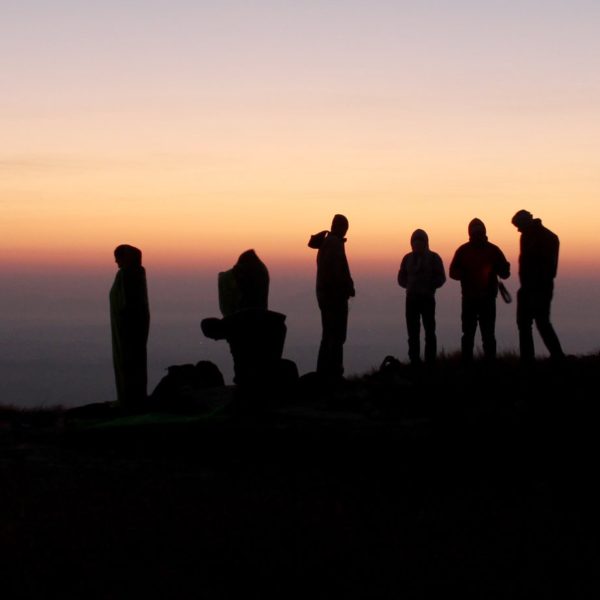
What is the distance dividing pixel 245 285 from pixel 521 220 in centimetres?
337

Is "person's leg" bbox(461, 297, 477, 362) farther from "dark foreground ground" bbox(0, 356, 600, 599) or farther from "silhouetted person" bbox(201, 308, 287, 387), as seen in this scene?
"silhouetted person" bbox(201, 308, 287, 387)

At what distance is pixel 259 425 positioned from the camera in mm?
12094

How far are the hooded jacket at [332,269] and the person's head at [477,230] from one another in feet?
5.40

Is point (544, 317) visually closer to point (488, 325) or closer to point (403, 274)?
point (488, 325)

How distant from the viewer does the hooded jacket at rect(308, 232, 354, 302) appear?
1592cm

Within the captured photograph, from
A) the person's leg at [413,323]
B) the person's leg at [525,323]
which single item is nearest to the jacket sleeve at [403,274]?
the person's leg at [413,323]

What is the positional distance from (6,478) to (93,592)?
3.36 metres

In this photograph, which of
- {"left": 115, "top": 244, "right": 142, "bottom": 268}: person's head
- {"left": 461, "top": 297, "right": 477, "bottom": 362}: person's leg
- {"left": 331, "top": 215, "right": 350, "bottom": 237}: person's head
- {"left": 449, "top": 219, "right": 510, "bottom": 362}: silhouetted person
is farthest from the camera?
{"left": 461, "top": 297, "right": 477, "bottom": 362}: person's leg

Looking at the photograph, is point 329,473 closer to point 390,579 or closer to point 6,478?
point 6,478

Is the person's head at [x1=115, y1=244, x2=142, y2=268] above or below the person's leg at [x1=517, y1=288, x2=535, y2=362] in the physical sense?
above

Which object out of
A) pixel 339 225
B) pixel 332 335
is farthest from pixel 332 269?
pixel 332 335

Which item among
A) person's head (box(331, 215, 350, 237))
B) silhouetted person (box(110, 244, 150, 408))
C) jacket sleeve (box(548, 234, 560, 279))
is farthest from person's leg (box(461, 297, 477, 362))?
silhouetted person (box(110, 244, 150, 408))

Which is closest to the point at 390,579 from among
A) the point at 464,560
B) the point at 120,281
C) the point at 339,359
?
the point at 464,560

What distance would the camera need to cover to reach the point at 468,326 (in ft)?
54.6
